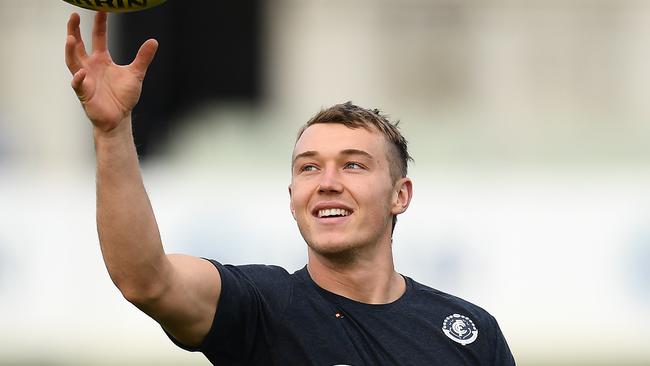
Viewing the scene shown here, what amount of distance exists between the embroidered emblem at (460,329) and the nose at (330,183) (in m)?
0.70

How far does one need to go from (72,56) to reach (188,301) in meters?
0.94

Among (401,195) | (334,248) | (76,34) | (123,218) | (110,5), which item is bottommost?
(334,248)

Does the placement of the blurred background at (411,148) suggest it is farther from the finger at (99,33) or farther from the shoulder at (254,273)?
the finger at (99,33)

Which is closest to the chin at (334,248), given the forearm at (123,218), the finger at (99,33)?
the forearm at (123,218)

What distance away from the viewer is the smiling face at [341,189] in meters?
6.25

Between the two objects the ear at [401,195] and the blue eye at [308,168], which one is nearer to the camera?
the blue eye at [308,168]

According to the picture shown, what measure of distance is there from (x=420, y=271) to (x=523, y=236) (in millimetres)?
1107

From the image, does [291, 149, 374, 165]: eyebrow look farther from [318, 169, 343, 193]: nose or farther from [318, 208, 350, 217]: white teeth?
[318, 208, 350, 217]: white teeth

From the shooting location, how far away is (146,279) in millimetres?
5410

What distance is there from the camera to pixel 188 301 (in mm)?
5578

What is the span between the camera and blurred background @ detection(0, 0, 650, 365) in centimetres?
1414

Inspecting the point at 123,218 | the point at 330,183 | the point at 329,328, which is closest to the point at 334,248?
the point at 330,183

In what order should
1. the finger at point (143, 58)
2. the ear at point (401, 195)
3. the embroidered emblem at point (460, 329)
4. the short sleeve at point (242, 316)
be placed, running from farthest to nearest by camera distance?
the ear at point (401, 195) < the embroidered emblem at point (460, 329) < the short sleeve at point (242, 316) < the finger at point (143, 58)

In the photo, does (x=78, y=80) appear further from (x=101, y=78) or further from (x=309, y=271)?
(x=309, y=271)
